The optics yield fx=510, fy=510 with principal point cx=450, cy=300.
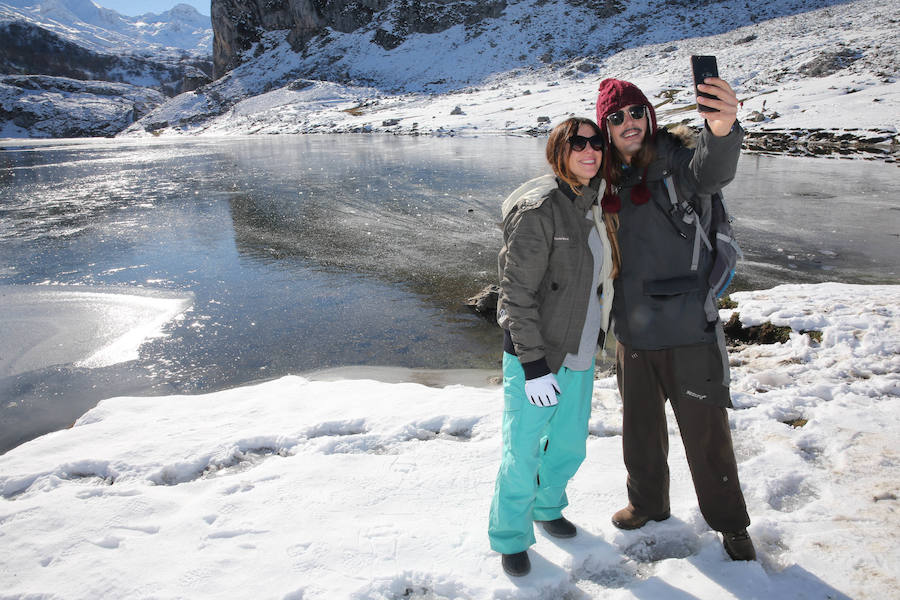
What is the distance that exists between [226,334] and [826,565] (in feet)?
22.5

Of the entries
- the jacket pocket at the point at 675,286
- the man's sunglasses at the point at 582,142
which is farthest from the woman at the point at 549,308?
the jacket pocket at the point at 675,286

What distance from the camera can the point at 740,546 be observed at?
249 centimetres

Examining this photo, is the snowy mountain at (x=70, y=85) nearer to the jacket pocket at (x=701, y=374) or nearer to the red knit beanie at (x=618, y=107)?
the red knit beanie at (x=618, y=107)

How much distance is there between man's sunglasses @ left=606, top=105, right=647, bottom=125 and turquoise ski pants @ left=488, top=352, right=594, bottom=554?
123cm

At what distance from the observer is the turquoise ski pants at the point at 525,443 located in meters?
2.48

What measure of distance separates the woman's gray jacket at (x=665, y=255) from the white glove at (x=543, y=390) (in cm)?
55

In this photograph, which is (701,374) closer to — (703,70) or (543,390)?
(543,390)

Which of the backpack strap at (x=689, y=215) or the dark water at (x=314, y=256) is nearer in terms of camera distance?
the backpack strap at (x=689, y=215)

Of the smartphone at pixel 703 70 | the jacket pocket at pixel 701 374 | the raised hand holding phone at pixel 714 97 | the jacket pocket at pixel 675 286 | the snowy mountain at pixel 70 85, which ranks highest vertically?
the snowy mountain at pixel 70 85

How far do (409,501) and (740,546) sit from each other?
69.8 inches

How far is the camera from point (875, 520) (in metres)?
2.68

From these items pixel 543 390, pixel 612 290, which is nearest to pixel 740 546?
pixel 543 390

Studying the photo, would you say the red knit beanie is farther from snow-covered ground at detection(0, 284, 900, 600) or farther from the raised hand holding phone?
snow-covered ground at detection(0, 284, 900, 600)

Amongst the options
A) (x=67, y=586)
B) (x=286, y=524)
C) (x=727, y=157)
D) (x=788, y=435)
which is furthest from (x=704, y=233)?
(x=67, y=586)
